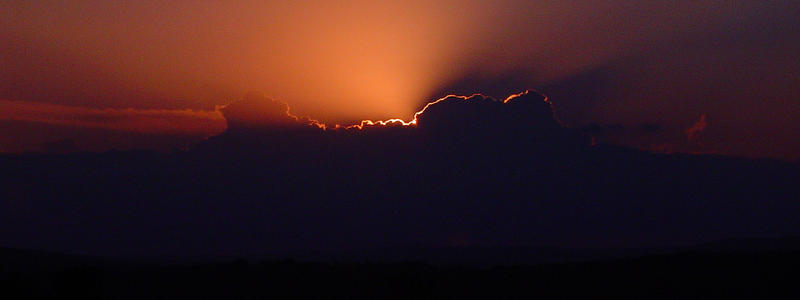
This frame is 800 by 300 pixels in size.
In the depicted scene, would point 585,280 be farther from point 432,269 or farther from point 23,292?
point 23,292

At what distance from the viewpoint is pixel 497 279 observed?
2544 inches

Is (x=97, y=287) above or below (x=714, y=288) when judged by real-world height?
below

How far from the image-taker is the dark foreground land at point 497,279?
56719mm

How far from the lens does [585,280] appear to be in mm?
62500

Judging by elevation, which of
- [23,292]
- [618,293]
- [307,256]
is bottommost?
[23,292]

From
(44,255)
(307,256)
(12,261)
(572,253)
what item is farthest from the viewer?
(307,256)

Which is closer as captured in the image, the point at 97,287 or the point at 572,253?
the point at 97,287

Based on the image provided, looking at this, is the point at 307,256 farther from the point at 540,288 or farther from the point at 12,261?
the point at 540,288

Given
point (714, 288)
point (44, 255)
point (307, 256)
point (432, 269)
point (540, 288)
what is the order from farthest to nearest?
point (307, 256), point (44, 255), point (432, 269), point (540, 288), point (714, 288)

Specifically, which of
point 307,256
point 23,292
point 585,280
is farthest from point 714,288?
point 307,256

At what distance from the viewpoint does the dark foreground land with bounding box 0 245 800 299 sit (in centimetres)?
5672

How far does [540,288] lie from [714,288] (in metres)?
11.4

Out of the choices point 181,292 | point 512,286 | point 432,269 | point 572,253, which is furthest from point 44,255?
point 572,253

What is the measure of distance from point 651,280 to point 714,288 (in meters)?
4.60
